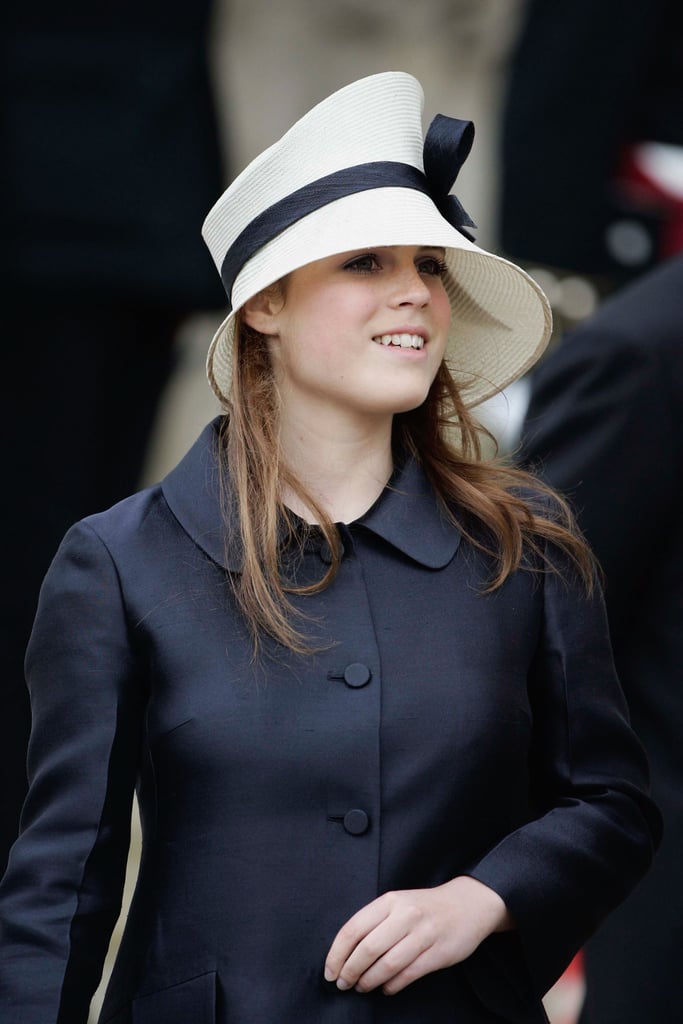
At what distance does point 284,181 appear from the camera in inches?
104

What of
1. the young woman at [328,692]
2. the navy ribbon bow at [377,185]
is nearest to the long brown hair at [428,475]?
the young woman at [328,692]

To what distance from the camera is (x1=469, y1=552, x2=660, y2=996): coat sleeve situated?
252 centimetres

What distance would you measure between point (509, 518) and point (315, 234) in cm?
46

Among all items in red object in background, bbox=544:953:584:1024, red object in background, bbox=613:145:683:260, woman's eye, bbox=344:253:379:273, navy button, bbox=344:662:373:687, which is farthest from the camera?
red object in background, bbox=613:145:683:260

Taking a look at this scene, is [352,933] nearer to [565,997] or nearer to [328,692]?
[328,692]

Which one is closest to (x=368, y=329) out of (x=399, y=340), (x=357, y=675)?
(x=399, y=340)

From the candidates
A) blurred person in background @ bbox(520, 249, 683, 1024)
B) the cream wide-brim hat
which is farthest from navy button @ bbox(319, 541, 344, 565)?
blurred person in background @ bbox(520, 249, 683, 1024)

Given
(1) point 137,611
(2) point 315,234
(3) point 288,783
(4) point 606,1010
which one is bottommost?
(4) point 606,1010

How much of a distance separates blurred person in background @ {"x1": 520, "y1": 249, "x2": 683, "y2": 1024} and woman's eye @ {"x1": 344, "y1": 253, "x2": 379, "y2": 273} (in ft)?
2.36

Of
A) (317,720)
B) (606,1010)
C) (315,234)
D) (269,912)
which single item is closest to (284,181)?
(315,234)

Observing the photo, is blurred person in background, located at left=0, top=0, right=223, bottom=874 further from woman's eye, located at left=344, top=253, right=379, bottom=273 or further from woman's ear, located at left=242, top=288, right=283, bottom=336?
woman's eye, located at left=344, top=253, right=379, bottom=273

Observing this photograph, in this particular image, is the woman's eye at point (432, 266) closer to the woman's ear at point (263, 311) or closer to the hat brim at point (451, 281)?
the hat brim at point (451, 281)

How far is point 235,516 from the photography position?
2.62 metres

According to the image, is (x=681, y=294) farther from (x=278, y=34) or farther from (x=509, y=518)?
(x=278, y=34)
